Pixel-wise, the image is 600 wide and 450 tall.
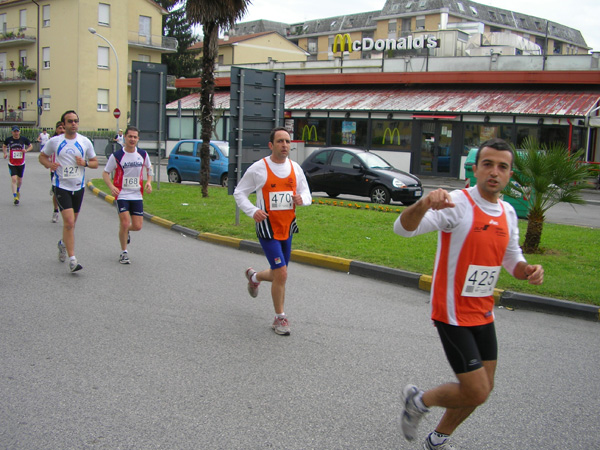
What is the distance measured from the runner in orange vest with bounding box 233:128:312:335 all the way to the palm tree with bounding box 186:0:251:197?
38.1 ft

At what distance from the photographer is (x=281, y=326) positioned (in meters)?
6.05

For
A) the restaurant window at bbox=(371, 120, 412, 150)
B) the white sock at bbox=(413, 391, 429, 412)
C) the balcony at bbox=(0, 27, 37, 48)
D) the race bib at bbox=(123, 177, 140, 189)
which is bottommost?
the white sock at bbox=(413, 391, 429, 412)

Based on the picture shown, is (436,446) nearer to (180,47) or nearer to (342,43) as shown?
(342,43)

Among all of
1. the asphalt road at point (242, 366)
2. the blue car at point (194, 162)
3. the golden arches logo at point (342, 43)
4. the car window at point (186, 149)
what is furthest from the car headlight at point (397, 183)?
the golden arches logo at point (342, 43)

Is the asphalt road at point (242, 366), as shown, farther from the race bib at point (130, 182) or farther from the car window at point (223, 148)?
the car window at point (223, 148)

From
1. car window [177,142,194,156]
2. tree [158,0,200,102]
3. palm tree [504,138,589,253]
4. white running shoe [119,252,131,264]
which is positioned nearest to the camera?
white running shoe [119,252,131,264]

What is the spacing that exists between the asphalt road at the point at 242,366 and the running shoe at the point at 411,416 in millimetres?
194

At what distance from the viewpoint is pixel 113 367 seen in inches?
196

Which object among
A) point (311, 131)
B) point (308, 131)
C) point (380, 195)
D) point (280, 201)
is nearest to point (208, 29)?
point (380, 195)

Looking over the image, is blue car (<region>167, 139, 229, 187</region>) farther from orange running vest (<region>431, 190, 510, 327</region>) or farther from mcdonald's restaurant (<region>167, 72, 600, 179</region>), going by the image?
orange running vest (<region>431, 190, 510, 327</region>)

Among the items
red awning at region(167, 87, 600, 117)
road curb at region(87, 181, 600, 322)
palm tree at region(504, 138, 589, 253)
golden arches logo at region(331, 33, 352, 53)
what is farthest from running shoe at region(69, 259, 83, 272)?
golden arches logo at region(331, 33, 352, 53)

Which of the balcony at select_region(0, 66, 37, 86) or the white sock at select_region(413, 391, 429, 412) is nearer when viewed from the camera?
the white sock at select_region(413, 391, 429, 412)

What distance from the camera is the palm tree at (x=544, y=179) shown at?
9711 millimetres

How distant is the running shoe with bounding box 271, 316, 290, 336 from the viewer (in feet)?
19.7
